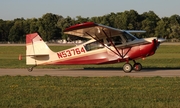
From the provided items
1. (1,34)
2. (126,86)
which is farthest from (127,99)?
(1,34)

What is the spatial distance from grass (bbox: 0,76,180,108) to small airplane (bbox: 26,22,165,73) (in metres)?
5.66

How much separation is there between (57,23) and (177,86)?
108575 millimetres

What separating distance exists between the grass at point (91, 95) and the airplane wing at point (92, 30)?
4.64 m

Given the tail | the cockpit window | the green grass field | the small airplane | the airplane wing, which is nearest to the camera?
the green grass field

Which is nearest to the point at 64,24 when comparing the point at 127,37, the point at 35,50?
the point at 35,50

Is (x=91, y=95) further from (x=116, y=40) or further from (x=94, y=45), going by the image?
(x=94, y=45)

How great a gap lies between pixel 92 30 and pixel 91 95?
8235mm

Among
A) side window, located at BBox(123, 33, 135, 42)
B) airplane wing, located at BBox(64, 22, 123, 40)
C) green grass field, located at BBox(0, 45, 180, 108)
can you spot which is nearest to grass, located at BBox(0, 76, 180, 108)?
green grass field, located at BBox(0, 45, 180, 108)

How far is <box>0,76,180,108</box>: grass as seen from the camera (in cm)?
885

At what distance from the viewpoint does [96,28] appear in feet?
58.2

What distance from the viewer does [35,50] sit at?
1992 centimetres

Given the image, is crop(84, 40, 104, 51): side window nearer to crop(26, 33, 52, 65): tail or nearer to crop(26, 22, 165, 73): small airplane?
crop(26, 22, 165, 73): small airplane

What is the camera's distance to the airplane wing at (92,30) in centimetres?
1700

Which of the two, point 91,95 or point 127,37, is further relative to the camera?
point 127,37
